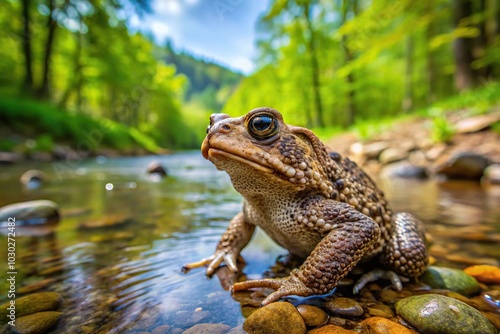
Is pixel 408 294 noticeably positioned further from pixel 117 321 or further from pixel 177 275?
pixel 117 321

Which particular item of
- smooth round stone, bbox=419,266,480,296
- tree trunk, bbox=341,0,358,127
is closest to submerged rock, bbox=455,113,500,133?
smooth round stone, bbox=419,266,480,296

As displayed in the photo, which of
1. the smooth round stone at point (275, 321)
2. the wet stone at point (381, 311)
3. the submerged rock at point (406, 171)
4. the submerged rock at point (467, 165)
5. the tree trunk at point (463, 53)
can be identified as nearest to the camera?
the smooth round stone at point (275, 321)

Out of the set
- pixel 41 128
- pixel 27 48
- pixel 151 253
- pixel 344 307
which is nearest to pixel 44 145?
pixel 41 128

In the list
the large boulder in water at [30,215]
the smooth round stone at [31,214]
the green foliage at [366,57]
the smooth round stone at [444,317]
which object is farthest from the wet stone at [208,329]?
the green foliage at [366,57]

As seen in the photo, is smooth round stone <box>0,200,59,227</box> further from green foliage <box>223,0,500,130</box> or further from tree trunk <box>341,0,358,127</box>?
tree trunk <box>341,0,358,127</box>

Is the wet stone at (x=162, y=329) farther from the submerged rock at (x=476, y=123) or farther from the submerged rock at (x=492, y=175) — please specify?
the submerged rock at (x=476, y=123)

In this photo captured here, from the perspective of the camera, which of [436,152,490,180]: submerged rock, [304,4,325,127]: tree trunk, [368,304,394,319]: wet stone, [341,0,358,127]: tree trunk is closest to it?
[368,304,394,319]: wet stone
